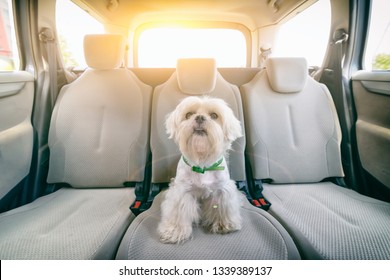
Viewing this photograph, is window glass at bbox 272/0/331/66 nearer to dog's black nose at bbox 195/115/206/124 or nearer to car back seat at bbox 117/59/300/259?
car back seat at bbox 117/59/300/259

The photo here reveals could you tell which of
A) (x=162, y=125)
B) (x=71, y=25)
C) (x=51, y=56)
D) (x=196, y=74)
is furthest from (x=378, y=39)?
(x=51, y=56)

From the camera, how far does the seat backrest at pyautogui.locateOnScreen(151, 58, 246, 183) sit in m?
2.23

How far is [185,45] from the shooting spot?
2312 mm

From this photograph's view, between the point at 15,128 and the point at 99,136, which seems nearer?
the point at 15,128

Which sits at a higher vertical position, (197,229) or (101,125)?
(101,125)

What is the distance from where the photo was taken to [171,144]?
7.61 feet

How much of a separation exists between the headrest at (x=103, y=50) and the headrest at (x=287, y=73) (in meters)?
1.59

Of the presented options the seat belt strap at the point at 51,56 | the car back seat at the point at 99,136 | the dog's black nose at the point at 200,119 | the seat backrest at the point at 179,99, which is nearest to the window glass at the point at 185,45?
the seat backrest at the point at 179,99

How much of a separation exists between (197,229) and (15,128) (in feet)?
6.15

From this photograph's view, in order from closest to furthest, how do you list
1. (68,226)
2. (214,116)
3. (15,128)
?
(68,226) < (214,116) < (15,128)

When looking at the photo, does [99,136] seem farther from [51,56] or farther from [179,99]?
[51,56]

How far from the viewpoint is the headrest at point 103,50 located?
2.26 metres

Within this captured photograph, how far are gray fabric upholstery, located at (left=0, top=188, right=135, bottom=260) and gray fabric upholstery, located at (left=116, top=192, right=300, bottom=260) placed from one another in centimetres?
13
